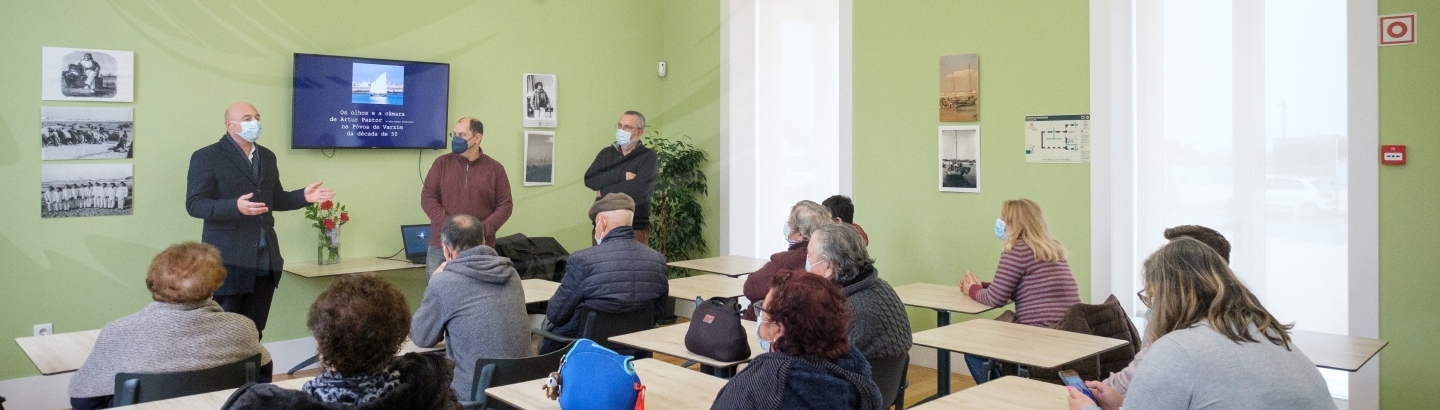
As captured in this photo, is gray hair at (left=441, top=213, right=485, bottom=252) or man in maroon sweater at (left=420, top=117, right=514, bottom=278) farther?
man in maroon sweater at (left=420, top=117, right=514, bottom=278)

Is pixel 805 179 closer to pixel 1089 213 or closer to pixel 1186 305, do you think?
pixel 1089 213

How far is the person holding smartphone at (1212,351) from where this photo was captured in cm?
213

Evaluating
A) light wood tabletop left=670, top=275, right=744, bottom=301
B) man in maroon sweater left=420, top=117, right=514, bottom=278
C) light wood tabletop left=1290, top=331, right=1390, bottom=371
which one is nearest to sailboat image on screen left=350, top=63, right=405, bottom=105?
man in maroon sweater left=420, top=117, right=514, bottom=278

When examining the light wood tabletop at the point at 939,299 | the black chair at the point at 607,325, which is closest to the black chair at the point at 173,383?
the black chair at the point at 607,325

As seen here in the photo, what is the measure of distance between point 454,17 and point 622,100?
1.47 m

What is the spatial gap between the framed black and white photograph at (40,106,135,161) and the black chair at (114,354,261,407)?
10.1 feet

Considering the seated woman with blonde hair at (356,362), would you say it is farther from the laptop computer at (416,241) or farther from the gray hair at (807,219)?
the laptop computer at (416,241)

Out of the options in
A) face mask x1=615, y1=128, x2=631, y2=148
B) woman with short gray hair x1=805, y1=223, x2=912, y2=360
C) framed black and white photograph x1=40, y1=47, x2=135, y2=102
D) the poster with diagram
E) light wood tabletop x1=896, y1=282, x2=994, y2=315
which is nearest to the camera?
woman with short gray hair x1=805, y1=223, x2=912, y2=360

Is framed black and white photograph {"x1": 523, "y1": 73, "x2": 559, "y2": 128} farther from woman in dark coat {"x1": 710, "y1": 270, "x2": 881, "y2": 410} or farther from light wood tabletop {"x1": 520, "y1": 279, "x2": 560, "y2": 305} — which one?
→ woman in dark coat {"x1": 710, "y1": 270, "x2": 881, "y2": 410}

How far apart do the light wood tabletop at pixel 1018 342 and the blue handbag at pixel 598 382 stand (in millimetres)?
1452

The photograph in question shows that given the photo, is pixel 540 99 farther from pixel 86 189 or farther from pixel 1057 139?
pixel 1057 139

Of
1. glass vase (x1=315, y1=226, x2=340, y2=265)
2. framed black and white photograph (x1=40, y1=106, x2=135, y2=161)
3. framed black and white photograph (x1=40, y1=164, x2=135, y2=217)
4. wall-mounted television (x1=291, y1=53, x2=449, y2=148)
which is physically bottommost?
glass vase (x1=315, y1=226, x2=340, y2=265)

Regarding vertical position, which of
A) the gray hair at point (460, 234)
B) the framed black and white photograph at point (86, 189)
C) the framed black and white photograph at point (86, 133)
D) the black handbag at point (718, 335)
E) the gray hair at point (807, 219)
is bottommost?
the black handbag at point (718, 335)

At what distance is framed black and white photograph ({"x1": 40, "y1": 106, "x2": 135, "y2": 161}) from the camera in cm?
527
